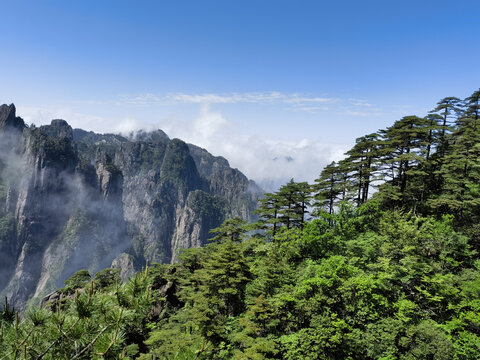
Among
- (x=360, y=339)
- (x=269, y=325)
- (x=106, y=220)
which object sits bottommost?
(x=106, y=220)

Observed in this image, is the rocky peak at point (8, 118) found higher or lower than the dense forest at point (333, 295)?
higher

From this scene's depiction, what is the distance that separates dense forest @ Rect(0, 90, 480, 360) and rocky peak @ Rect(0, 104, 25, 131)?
201 m

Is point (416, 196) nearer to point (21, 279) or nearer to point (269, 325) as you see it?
point (269, 325)

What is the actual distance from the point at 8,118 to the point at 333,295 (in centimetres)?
21954

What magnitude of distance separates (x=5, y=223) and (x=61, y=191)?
32360mm

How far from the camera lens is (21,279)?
447ft

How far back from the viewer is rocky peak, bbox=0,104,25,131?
16162 centimetres

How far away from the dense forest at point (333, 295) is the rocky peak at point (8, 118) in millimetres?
200878

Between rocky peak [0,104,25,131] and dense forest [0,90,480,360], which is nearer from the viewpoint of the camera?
dense forest [0,90,480,360]

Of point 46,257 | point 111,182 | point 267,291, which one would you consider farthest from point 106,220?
point 267,291

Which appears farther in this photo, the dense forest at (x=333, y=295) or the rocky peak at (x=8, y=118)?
the rocky peak at (x=8, y=118)

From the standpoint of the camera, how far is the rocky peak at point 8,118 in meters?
162

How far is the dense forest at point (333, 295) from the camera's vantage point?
5.51 meters

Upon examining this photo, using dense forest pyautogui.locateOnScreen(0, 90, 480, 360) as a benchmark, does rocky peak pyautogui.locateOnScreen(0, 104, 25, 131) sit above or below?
above
